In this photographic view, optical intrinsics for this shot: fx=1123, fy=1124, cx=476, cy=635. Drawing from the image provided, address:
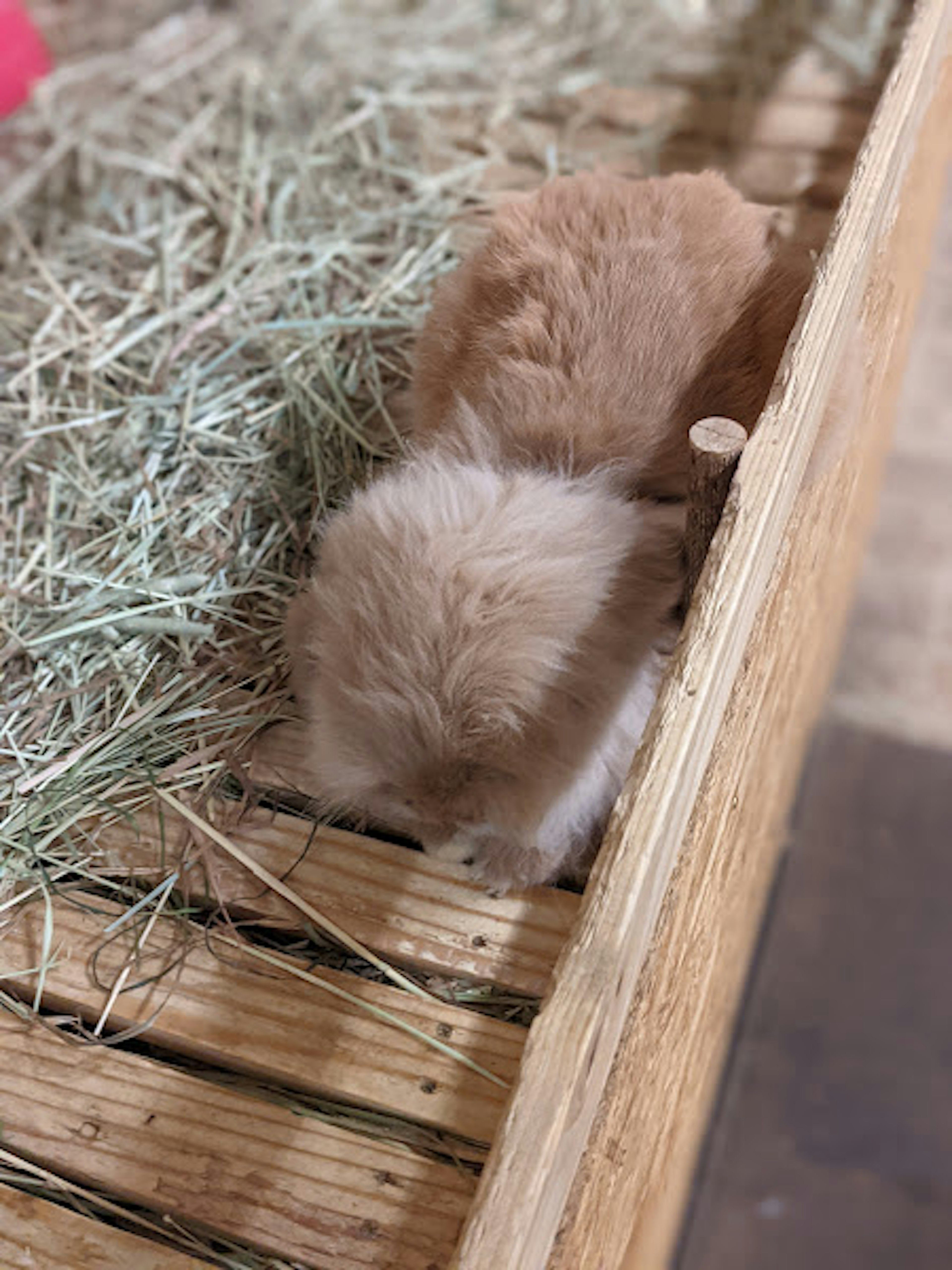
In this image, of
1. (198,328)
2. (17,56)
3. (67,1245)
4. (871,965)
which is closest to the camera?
(67,1245)

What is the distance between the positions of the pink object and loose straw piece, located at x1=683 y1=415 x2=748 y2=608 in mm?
2588

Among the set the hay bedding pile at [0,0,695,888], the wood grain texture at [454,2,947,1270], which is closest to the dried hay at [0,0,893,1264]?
the hay bedding pile at [0,0,695,888]

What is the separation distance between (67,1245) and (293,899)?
46 centimetres

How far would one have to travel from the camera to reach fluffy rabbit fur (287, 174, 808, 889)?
1.23 meters

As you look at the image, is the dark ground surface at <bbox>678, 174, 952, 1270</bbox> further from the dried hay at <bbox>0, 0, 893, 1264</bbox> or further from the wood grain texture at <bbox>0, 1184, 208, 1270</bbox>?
the wood grain texture at <bbox>0, 1184, 208, 1270</bbox>

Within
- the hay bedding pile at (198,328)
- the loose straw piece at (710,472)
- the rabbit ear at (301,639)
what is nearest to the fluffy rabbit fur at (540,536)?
the rabbit ear at (301,639)

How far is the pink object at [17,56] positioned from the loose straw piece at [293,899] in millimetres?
2305

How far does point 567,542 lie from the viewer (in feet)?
4.21

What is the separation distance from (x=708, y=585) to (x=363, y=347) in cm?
136

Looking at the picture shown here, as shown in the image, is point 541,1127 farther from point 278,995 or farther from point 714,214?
point 714,214

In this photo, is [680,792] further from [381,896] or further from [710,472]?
[381,896]

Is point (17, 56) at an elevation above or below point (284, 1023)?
above

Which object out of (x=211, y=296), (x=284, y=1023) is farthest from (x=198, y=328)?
(x=284, y=1023)

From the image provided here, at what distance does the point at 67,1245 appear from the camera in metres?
1.27
